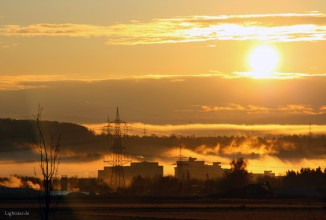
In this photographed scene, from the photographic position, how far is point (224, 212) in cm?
9450

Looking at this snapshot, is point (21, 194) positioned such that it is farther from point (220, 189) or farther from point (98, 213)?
point (98, 213)

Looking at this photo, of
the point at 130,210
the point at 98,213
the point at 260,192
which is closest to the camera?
the point at 98,213

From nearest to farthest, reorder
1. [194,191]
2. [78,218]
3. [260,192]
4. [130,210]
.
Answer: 1. [78,218]
2. [130,210]
3. [260,192]
4. [194,191]

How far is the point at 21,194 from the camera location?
6289 inches

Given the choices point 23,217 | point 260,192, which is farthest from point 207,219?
point 260,192

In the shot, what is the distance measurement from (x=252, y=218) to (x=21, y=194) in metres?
85.3

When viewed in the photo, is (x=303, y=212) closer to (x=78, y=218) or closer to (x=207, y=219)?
(x=207, y=219)

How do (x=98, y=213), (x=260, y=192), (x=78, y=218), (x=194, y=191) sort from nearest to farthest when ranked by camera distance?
(x=78, y=218) < (x=98, y=213) < (x=260, y=192) < (x=194, y=191)

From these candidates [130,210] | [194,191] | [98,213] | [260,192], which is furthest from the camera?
[194,191]

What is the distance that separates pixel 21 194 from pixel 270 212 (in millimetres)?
77115

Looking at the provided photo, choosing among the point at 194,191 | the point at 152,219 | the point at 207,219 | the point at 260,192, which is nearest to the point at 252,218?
the point at 207,219

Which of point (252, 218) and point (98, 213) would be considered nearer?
point (252, 218)

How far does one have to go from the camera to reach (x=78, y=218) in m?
79.6

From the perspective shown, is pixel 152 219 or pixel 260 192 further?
pixel 260 192
